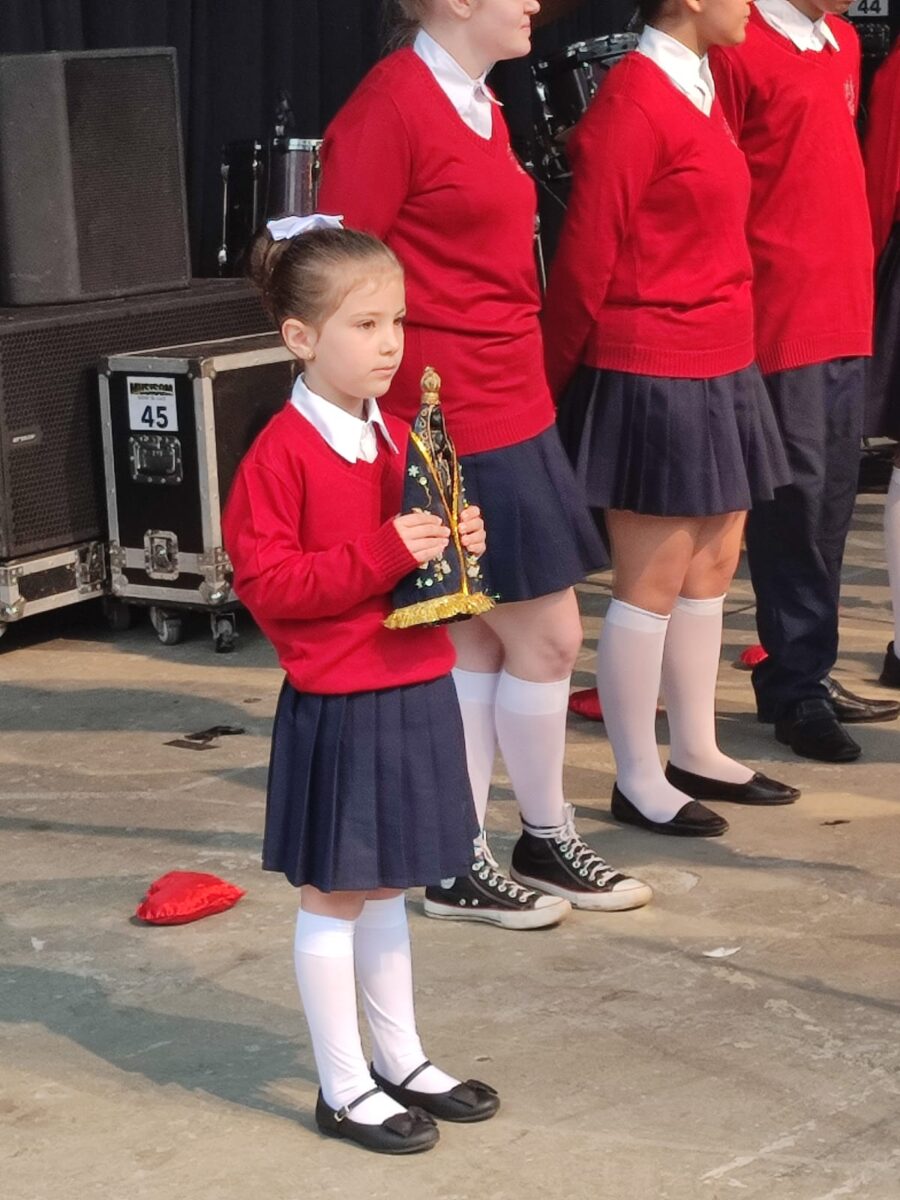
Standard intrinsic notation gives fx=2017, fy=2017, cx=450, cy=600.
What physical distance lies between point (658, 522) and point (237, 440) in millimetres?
1838

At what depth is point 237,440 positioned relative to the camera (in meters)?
4.97

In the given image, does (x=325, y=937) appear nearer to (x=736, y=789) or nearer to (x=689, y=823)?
(x=689, y=823)

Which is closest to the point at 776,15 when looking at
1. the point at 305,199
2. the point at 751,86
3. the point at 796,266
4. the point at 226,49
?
the point at 751,86

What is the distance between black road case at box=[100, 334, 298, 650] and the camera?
15.9 ft

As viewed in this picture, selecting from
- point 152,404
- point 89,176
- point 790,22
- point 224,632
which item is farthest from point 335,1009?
point 89,176

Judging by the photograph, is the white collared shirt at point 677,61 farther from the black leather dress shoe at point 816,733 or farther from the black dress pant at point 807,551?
the black leather dress shoe at point 816,733

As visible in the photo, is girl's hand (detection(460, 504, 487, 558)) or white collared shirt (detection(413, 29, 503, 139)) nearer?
girl's hand (detection(460, 504, 487, 558))

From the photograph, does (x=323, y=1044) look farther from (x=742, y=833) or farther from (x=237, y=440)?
(x=237, y=440)

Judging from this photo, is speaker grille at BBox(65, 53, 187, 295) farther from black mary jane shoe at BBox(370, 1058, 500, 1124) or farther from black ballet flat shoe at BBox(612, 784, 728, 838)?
black mary jane shoe at BBox(370, 1058, 500, 1124)

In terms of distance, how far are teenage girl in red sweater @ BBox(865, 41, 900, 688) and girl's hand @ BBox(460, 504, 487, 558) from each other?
201 cm

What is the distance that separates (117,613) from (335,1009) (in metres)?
2.82

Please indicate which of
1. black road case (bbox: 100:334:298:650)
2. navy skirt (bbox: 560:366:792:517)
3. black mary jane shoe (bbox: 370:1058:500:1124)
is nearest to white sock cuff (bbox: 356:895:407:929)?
black mary jane shoe (bbox: 370:1058:500:1124)

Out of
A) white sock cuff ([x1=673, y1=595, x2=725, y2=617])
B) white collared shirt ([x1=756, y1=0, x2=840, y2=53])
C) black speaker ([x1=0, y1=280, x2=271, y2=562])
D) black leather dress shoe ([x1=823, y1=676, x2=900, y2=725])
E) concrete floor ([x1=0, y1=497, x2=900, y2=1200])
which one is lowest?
concrete floor ([x1=0, y1=497, x2=900, y2=1200])

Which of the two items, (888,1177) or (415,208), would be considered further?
A: (415,208)
